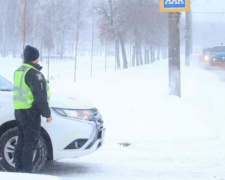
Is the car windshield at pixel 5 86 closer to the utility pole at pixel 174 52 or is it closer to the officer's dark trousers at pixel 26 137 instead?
the officer's dark trousers at pixel 26 137

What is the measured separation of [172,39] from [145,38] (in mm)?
32592

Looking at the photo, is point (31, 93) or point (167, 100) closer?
point (31, 93)

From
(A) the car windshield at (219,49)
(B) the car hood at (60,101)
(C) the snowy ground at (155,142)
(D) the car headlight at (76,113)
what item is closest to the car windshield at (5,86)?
(B) the car hood at (60,101)

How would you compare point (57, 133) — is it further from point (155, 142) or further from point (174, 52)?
point (174, 52)

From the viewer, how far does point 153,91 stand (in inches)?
645

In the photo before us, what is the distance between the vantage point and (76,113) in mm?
6602

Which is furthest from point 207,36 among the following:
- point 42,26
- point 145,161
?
point 145,161

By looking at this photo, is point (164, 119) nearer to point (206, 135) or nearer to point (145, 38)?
point (206, 135)

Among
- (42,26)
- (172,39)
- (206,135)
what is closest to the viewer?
(206,135)

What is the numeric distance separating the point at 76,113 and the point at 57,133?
0.38 m

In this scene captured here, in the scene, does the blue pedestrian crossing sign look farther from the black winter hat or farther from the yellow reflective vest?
the yellow reflective vest

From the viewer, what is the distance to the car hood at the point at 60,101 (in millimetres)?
6523

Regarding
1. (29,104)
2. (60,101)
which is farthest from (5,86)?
(29,104)

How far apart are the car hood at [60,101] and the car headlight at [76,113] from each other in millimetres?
58
